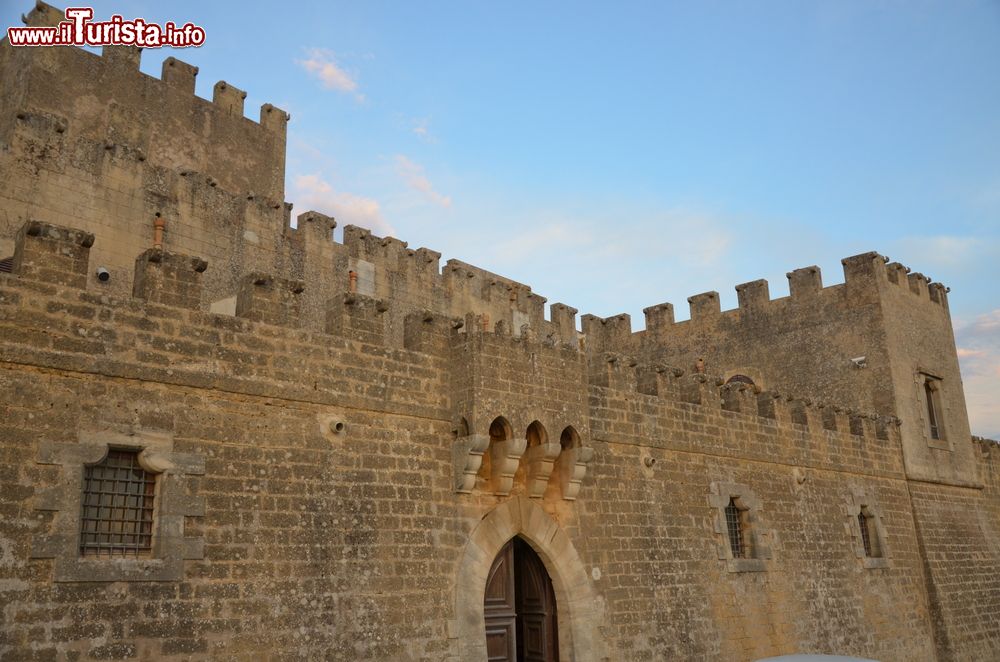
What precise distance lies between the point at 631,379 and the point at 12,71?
34.8 feet

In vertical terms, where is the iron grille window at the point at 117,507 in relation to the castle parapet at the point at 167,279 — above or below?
below

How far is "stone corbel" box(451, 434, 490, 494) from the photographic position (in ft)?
29.3

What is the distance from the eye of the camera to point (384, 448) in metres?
8.56

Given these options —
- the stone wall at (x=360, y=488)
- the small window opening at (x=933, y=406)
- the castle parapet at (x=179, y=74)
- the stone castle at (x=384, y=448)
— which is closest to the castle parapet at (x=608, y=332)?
the stone castle at (x=384, y=448)

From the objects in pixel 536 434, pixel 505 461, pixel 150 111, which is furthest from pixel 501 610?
pixel 150 111

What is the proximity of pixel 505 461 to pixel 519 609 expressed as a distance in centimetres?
234

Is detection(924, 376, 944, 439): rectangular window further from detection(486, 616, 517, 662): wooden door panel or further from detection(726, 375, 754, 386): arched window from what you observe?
detection(486, 616, 517, 662): wooden door panel

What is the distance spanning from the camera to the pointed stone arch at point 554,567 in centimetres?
908

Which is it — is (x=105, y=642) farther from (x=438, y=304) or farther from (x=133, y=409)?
(x=438, y=304)

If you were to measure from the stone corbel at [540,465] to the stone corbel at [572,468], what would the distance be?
28cm

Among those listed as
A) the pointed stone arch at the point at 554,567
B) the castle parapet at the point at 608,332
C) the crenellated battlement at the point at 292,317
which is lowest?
the pointed stone arch at the point at 554,567

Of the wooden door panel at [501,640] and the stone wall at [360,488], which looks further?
the wooden door panel at [501,640]

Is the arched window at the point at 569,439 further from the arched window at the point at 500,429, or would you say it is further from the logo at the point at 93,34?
the logo at the point at 93,34

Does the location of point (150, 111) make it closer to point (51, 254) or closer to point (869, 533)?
point (51, 254)
